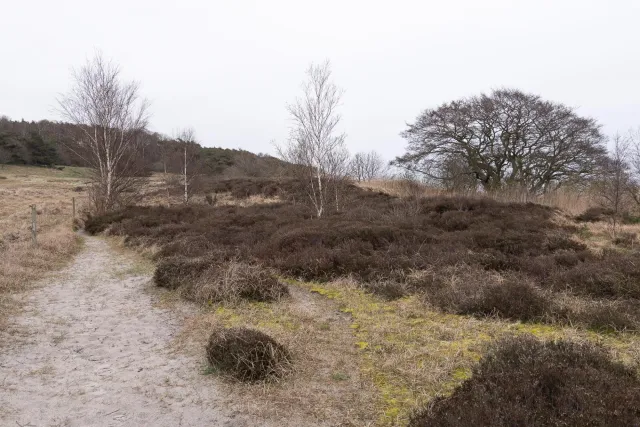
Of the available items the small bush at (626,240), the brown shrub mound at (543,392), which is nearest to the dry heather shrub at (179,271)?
the brown shrub mound at (543,392)

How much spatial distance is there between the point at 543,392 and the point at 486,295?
8.21 feet

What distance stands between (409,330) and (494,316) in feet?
3.55

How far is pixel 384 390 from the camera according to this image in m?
3.50

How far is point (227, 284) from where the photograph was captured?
20.3 ft

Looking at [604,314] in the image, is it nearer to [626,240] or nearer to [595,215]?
[626,240]

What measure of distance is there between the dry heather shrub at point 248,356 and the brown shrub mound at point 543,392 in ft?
4.69

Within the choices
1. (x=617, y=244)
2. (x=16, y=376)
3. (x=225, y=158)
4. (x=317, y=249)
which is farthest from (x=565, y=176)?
(x=225, y=158)

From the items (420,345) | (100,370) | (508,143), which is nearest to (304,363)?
(420,345)

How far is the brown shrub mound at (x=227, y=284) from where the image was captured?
6.14 metres

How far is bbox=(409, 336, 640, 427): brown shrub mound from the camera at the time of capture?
2.44 metres

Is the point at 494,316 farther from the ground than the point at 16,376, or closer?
farther from the ground

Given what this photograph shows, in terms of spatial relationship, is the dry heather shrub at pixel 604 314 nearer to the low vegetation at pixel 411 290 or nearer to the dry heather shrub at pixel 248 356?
the low vegetation at pixel 411 290

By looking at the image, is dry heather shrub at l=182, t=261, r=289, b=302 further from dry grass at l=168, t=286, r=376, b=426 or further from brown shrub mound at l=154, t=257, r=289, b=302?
dry grass at l=168, t=286, r=376, b=426

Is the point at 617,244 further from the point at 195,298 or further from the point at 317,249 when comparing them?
the point at 195,298
